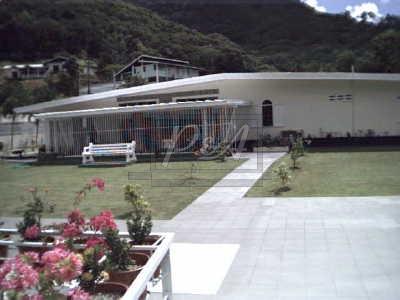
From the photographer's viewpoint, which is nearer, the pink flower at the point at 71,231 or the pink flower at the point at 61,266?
the pink flower at the point at 61,266

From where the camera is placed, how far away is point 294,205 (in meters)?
8.37

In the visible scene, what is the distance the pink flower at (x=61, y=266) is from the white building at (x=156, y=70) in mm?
25949

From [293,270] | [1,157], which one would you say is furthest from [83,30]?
[1,157]

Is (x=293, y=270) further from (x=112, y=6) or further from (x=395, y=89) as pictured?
(x=395, y=89)

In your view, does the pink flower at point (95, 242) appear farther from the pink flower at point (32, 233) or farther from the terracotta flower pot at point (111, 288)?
the pink flower at point (32, 233)

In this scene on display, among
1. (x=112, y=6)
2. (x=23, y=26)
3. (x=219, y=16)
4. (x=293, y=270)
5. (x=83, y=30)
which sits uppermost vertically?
(x=219, y=16)

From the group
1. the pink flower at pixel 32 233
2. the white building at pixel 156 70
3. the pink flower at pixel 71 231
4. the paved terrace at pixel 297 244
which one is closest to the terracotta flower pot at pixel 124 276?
the pink flower at pixel 71 231

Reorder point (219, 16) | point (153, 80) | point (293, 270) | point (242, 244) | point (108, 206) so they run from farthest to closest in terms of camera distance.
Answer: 1. point (153, 80)
2. point (219, 16)
3. point (108, 206)
4. point (242, 244)
5. point (293, 270)

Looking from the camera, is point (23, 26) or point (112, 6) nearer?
point (23, 26)

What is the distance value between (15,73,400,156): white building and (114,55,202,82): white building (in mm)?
8797

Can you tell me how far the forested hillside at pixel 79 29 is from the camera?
3.70 metres

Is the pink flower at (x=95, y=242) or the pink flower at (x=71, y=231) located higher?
the pink flower at (x=71, y=231)

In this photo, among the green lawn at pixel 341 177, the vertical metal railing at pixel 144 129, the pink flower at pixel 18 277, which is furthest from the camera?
the vertical metal railing at pixel 144 129

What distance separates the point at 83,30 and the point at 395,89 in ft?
53.3
